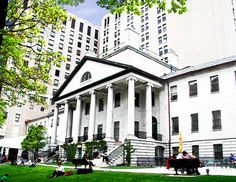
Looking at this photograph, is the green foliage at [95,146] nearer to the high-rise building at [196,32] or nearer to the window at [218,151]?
the window at [218,151]

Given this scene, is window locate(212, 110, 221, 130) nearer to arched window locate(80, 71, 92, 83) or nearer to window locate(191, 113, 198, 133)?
window locate(191, 113, 198, 133)

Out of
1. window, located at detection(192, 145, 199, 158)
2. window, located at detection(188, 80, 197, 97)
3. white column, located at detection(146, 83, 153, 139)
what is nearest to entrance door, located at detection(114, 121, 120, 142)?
white column, located at detection(146, 83, 153, 139)

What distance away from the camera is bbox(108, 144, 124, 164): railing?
92.8ft

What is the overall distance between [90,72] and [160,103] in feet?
37.3

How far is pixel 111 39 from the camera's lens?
2992 inches

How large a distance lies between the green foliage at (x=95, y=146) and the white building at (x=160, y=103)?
752mm

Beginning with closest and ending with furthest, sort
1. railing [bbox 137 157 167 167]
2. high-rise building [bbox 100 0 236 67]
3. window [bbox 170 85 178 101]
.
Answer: railing [bbox 137 157 167 167]
window [bbox 170 85 178 101]
high-rise building [bbox 100 0 236 67]

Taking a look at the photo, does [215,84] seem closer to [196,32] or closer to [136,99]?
[136,99]

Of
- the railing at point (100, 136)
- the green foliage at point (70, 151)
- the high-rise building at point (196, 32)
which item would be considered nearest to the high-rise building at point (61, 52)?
the high-rise building at point (196, 32)

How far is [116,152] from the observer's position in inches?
1148

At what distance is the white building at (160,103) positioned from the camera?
29188 mm

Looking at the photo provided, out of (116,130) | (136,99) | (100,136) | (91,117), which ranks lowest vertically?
(100,136)

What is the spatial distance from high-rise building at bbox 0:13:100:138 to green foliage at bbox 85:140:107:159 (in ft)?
97.4

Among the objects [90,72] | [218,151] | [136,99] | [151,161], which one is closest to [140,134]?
[151,161]
